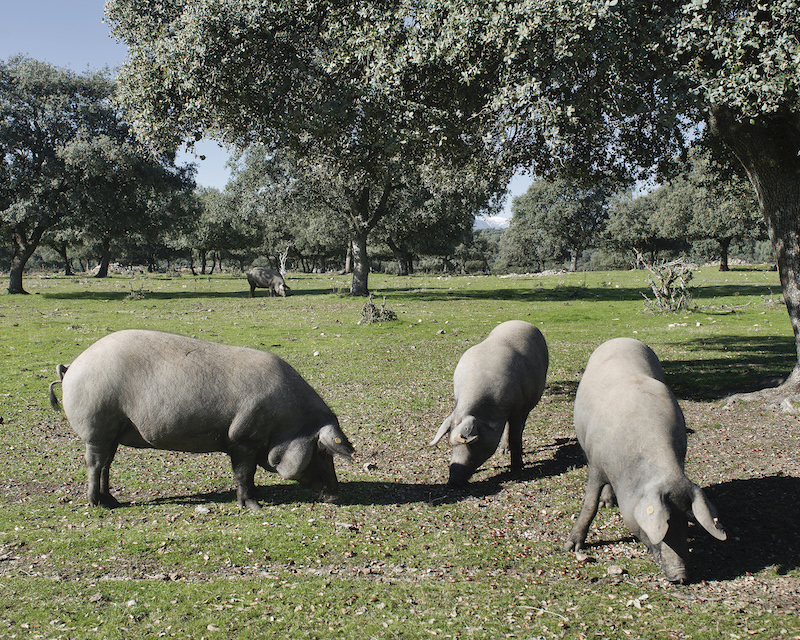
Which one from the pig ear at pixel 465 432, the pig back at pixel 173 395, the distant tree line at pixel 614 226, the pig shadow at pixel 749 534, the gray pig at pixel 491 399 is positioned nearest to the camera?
the pig shadow at pixel 749 534

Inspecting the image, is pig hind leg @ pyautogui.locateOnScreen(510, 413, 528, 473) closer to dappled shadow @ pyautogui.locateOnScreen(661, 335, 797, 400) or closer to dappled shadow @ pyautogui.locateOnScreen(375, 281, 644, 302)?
dappled shadow @ pyautogui.locateOnScreen(661, 335, 797, 400)

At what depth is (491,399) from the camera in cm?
990

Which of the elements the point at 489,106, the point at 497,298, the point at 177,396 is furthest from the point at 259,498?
the point at 497,298

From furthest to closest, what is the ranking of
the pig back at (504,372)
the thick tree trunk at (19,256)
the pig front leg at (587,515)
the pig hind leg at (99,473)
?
1. the thick tree trunk at (19,256)
2. the pig back at (504,372)
3. the pig hind leg at (99,473)
4. the pig front leg at (587,515)

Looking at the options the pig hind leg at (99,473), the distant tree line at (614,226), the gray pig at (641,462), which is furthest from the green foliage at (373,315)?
the distant tree line at (614,226)

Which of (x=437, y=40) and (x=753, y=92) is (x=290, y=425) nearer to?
(x=437, y=40)

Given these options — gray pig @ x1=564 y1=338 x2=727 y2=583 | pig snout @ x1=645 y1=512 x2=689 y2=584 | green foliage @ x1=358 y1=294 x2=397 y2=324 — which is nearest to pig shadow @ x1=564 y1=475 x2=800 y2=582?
pig snout @ x1=645 y1=512 x2=689 y2=584

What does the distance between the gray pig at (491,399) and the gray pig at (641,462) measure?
148 cm

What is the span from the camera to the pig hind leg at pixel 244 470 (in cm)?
885

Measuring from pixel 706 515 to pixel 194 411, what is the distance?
248 inches

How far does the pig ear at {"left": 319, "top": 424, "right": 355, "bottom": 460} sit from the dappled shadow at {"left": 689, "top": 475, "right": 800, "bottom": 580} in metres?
4.39

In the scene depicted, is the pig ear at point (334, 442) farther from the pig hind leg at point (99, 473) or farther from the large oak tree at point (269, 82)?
the large oak tree at point (269, 82)

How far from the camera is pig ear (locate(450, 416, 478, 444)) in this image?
30.6 ft

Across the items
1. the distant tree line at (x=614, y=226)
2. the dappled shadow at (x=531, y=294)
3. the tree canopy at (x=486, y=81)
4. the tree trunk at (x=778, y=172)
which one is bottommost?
the dappled shadow at (x=531, y=294)
